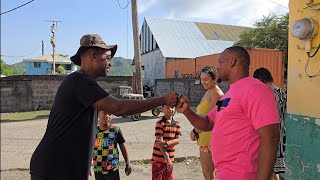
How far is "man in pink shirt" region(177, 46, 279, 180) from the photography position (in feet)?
7.32

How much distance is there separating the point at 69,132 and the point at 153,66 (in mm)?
34656

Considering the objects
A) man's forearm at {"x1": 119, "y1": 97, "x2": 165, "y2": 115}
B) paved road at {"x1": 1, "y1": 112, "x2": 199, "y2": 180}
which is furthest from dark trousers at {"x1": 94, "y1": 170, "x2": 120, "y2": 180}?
paved road at {"x1": 1, "y1": 112, "x2": 199, "y2": 180}

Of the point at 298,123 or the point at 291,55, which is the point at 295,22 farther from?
the point at 298,123

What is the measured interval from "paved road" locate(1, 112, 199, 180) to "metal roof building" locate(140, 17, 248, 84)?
2036 cm

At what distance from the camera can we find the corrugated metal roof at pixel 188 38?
113 feet

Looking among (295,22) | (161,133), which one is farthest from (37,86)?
(295,22)

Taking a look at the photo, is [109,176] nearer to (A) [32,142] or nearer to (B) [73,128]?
(B) [73,128]

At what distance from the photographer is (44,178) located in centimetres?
246

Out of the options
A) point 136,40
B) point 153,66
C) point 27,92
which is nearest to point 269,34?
point 153,66

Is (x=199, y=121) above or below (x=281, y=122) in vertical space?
above

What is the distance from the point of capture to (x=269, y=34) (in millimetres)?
30297

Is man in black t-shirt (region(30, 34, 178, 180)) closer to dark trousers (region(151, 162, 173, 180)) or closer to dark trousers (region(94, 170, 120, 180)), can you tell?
dark trousers (region(94, 170, 120, 180))

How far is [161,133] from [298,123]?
1604mm

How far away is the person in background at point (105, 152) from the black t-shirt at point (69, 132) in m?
1.44
